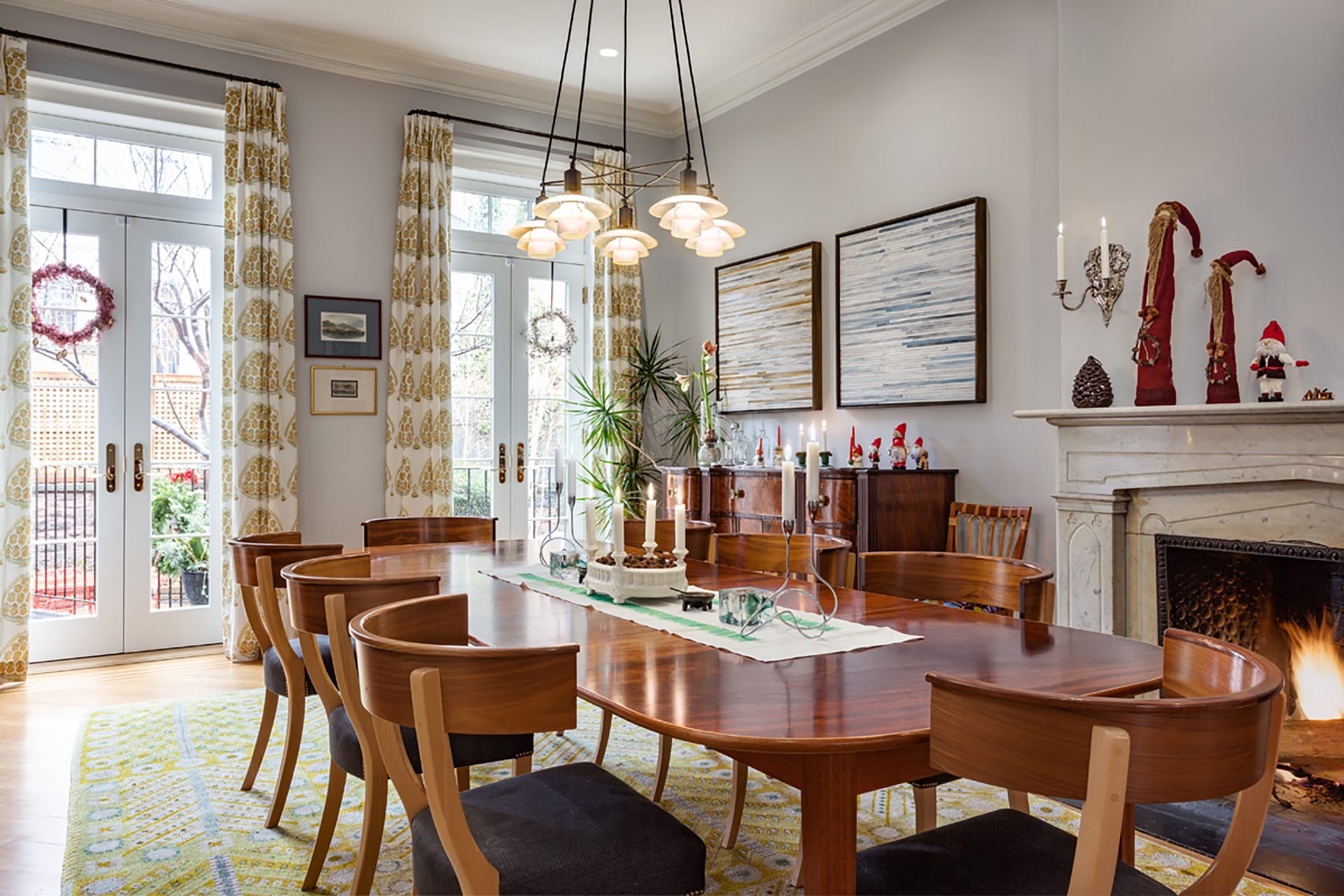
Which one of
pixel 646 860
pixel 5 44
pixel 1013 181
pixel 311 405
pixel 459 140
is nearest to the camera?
pixel 646 860

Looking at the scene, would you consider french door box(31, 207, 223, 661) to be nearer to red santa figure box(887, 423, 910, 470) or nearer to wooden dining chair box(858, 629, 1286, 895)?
red santa figure box(887, 423, 910, 470)

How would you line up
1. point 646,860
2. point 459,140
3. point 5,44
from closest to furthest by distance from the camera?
1. point 646,860
2. point 5,44
3. point 459,140

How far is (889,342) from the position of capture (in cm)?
461

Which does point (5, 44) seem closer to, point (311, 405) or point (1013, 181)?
point (311, 405)

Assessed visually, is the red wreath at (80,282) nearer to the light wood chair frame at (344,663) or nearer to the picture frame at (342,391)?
the picture frame at (342,391)

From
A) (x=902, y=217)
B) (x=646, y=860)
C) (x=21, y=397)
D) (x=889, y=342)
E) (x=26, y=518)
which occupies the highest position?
(x=902, y=217)

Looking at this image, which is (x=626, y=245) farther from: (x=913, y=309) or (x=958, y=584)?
(x=913, y=309)

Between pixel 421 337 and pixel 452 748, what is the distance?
3769mm

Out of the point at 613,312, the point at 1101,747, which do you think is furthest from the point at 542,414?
the point at 1101,747

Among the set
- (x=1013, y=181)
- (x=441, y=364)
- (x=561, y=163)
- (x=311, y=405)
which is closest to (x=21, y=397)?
(x=311, y=405)

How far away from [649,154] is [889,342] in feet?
8.92

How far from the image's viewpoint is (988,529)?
13.2ft

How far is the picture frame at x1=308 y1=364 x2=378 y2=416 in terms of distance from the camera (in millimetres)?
5094

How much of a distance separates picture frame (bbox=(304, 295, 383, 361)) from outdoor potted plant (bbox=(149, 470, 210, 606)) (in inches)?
40.2
